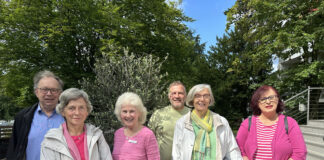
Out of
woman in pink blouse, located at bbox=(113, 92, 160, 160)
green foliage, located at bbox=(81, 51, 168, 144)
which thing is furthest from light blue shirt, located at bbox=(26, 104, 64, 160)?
woman in pink blouse, located at bbox=(113, 92, 160, 160)

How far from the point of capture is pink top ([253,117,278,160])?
2.64 m

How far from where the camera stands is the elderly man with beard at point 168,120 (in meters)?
3.21

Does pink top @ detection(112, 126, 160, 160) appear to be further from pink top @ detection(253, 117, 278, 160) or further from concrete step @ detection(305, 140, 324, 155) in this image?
concrete step @ detection(305, 140, 324, 155)

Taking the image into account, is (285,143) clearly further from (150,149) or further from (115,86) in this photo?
(115,86)

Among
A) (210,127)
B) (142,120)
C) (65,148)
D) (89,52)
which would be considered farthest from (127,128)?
(89,52)

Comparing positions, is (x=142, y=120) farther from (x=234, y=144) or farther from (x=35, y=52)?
(x=35, y=52)

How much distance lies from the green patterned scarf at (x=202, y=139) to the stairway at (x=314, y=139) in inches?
197

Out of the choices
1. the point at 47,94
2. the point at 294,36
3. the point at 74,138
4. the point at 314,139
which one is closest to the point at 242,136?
the point at 74,138

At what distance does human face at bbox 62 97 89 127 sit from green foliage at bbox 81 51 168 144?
949 mm

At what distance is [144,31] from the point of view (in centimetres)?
1179

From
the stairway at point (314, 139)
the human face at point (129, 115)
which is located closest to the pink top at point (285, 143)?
the human face at point (129, 115)

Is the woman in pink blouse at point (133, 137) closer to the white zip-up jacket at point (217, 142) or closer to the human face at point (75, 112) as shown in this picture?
the white zip-up jacket at point (217, 142)

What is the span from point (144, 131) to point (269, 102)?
1.56 meters

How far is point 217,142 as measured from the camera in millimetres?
2561
